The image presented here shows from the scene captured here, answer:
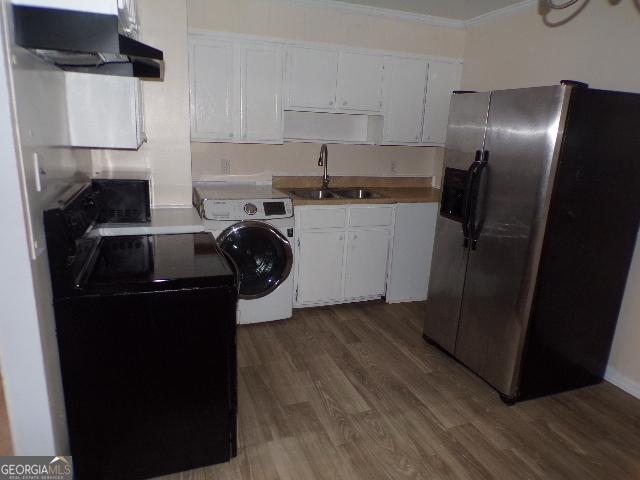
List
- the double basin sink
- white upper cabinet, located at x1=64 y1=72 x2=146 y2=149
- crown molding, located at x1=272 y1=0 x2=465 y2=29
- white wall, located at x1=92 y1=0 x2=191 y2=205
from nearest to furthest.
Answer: white upper cabinet, located at x1=64 y1=72 x2=146 y2=149 → white wall, located at x1=92 y1=0 x2=191 y2=205 → crown molding, located at x1=272 y1=0 x2=465 y2=29 → the double basin sink

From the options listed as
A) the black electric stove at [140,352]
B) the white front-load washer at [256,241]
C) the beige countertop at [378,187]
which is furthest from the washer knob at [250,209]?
the black electric stove at [140,352]

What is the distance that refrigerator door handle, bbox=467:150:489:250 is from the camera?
241cm

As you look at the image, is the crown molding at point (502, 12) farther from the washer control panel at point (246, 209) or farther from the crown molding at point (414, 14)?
the washer control panel at point (246, 209)

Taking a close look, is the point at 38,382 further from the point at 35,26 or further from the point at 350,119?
the point at 350,119

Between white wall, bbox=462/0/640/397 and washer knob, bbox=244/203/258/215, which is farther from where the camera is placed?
washer knob, bbox=244/203/258/215

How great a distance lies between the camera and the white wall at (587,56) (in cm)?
253

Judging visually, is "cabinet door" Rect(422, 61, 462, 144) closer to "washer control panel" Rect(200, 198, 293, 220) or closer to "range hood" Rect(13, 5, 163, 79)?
"washer control panel" Rect(200, 198, 293, 220)

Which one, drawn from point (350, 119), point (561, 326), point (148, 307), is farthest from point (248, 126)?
point (561, 326)

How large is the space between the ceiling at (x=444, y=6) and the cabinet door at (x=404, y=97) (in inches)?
15.0

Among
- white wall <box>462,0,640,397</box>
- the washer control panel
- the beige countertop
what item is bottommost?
the washer control panel

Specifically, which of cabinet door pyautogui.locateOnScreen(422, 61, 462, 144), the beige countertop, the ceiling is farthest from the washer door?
the ceiling

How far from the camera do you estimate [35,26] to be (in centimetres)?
137

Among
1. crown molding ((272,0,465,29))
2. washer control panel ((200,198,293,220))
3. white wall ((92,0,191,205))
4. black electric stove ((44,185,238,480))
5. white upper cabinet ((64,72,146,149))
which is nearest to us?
black electric stove ((44,185,238,480))

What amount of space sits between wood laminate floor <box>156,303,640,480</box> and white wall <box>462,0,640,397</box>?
1.06ft
